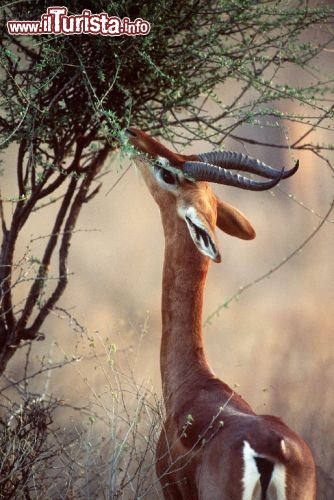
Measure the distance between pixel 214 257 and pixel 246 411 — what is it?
364 millimetres

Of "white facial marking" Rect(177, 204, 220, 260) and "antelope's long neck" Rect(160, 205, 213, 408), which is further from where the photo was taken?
"antelope's long neck" Rect(160, 205, 213, 408)

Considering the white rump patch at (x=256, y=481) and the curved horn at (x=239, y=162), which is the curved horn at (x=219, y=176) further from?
the white rump patch at (x=256, y=481)

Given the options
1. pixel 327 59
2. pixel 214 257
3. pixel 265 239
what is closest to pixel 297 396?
pixel 265 239

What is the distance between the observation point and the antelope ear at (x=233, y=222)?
2.48 meters

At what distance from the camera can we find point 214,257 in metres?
2.02

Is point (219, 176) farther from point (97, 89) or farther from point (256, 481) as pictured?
point (256, 481)

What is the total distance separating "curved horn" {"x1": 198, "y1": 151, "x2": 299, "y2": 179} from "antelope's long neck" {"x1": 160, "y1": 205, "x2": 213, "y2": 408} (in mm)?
179

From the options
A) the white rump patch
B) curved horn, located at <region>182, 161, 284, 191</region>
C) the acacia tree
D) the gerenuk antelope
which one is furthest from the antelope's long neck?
the white rump patch

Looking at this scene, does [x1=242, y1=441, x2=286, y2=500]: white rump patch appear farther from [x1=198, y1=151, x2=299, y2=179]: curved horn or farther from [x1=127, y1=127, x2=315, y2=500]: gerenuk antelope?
[x1=198, y1=151, x2=299, y2=179]: curved horn

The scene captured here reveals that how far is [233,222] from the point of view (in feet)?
8.21

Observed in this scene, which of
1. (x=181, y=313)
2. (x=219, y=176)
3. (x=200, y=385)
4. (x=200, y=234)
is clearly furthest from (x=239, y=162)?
(x=200, y=385)

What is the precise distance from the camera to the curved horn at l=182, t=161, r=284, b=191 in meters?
2.11

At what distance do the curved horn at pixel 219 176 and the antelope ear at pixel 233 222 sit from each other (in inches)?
9.4

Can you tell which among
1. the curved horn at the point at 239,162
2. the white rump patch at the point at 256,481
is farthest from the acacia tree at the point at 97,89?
the white rump patch at the point at 256,481
